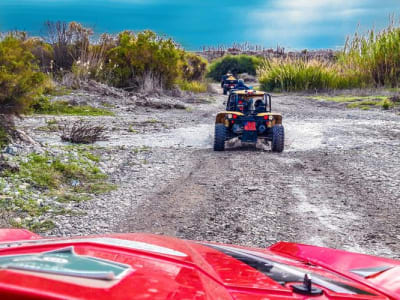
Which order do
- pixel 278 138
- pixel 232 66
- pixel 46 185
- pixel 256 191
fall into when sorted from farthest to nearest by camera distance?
1. pixel 232 66
2. pixel 278 138
3. pixel 256 191
4. pixel 46 185

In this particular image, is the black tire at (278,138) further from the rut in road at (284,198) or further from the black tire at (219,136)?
the black tire at (219,136)

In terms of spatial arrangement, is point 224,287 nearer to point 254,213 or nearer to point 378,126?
point 254,213

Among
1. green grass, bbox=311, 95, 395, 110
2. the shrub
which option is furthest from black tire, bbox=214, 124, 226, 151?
green grass, bbox=311, 95, 395, 110

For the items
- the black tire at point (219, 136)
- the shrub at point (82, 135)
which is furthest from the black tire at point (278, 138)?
the shrub at point (82, 135)

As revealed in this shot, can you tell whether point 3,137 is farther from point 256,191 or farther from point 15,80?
point 256,191

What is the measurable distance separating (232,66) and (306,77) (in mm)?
24779

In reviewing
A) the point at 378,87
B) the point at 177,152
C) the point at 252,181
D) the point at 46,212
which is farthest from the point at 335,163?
the point at 378,87

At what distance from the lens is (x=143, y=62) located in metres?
23.9

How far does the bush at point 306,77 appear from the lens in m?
27.7

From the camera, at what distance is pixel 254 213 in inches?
232

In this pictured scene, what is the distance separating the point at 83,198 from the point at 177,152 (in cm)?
402

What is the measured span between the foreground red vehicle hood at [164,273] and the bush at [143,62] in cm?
2134

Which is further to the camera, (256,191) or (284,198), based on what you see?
(256,191)

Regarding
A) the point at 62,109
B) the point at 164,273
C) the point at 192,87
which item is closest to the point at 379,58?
the point at 192,87
